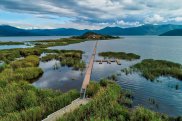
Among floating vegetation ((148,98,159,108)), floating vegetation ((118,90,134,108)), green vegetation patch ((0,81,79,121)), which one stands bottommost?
floating vegetation ((148,98,159,108))

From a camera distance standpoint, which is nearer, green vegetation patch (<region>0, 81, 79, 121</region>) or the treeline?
the treeline

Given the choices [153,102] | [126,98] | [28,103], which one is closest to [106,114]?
[28,103]

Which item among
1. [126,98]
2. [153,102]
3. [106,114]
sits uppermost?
[106,114]

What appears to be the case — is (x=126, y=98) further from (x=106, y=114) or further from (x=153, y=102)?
(x=106, y=114)

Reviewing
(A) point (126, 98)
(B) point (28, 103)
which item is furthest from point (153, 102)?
(B) point (28, 103)

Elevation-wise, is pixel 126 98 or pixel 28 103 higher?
pixel 28 103

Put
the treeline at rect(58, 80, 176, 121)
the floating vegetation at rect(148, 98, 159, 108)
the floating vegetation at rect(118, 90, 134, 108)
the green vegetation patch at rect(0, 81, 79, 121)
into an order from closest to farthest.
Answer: the treeline at rect(58, 80, 176, 121)
the green vegetation patch at rect(0, 81, 79, 121)
the floating vegetation at rect(118, 90, 134, 108)
the floating vegetation at rect(148, 98, 159, 108)

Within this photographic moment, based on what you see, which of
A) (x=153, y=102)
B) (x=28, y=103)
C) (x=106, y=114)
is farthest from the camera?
(x=153, y=102)

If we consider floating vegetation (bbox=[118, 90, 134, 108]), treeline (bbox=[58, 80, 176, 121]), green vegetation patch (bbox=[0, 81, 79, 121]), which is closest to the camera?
treeline (bbox=[58, 80, 176, 121])

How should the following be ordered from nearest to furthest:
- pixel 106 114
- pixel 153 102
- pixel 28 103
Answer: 1. pixel 106 114
2. pixel 28 103
3. pixel 153 102

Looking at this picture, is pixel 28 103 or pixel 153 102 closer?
pixel 28 103

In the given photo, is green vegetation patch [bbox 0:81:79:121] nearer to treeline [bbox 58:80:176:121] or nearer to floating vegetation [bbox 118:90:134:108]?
treeline [bbox 58:80:176:121]

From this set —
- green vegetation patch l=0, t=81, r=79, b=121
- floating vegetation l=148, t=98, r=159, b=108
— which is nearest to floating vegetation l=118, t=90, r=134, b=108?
floating vegetation l=148, t=98, r=159, b=108

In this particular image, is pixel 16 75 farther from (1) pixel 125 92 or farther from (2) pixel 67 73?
(1) pixel 125 92
